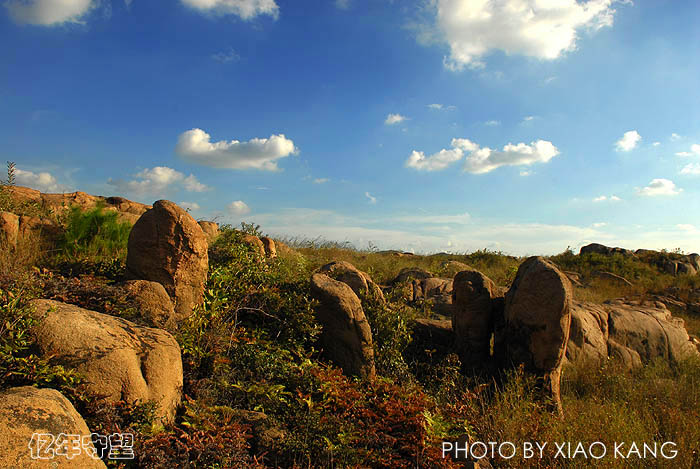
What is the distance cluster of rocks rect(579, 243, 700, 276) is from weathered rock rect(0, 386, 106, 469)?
959 inches

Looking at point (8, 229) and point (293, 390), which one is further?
point (8, 229)

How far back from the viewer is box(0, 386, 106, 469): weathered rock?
2.56 meters

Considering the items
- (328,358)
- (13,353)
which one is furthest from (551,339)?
(13,353)

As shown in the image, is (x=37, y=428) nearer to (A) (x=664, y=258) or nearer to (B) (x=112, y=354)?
(B) (x=112, y=354)

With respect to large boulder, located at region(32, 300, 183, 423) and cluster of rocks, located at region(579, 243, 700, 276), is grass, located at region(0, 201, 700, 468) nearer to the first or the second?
large boulder, located at region(32, 300, 183, 423)

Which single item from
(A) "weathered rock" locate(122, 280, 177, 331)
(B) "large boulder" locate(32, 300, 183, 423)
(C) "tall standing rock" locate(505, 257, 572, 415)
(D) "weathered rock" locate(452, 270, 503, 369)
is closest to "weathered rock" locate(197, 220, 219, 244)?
(A) "weathered rock" locate(122, 280, 177, 331)

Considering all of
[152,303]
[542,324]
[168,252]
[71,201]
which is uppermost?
[71,201]

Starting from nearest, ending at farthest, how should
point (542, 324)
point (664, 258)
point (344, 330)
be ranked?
point (344, 330) → point (542, 324) → point (664, 258)

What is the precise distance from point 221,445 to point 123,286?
7.60ft

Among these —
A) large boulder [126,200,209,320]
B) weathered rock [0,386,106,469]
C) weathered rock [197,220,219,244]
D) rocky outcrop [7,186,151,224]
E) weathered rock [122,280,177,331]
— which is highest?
rocky outcrop [7,186,151,224]

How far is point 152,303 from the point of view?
191 inches

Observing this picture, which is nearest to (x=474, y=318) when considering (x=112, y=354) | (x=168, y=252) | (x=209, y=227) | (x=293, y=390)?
(x=293, y=390)

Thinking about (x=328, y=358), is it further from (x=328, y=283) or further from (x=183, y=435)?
(x=183, y=435)

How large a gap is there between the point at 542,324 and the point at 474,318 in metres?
1.12
